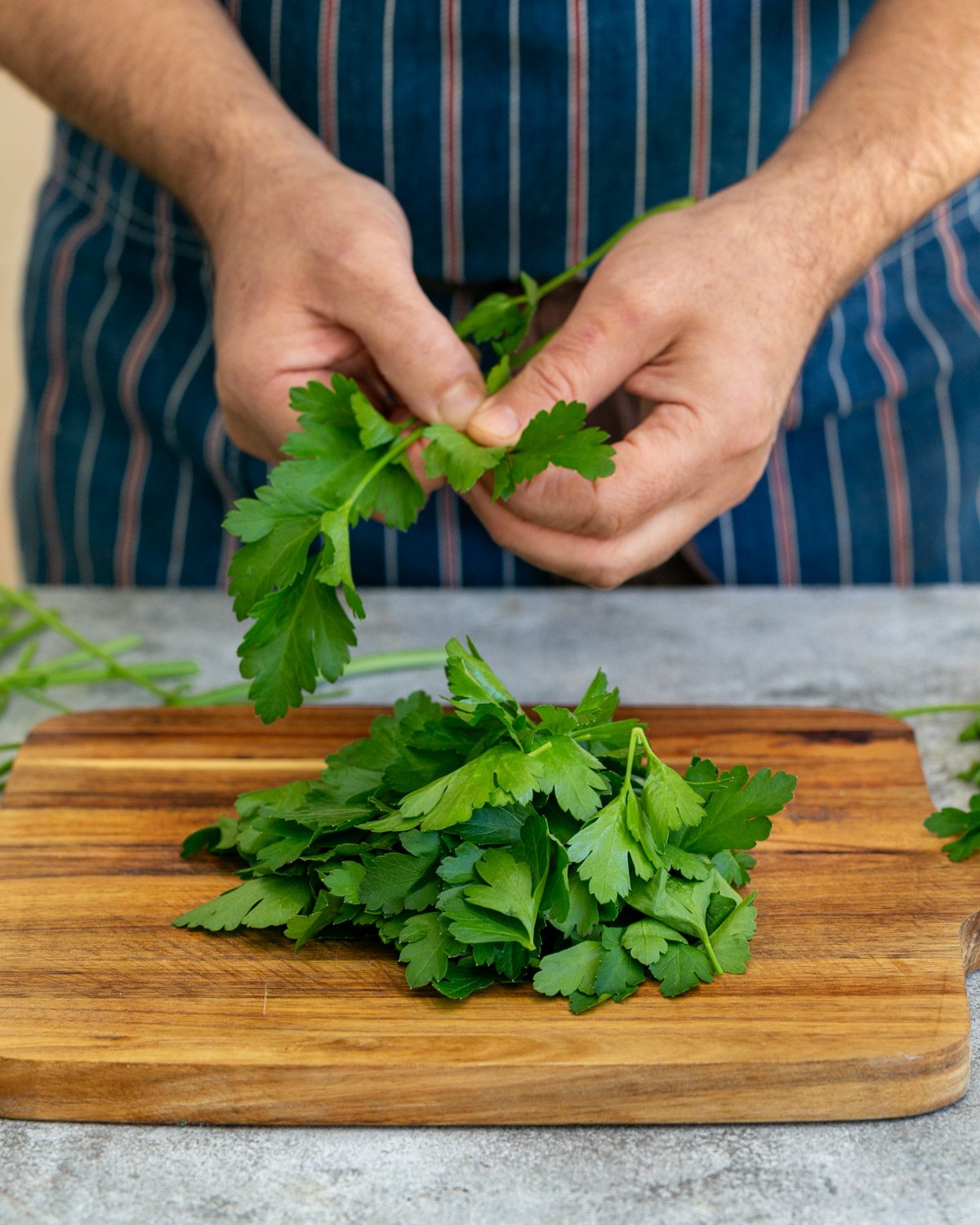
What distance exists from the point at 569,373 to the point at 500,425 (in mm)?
79

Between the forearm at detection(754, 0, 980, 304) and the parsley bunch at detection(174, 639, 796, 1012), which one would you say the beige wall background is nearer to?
the forearm at detection(754, 0, 980, 304)

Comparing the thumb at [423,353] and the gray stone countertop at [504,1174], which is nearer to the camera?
the gray stone countertop at [504,1174]

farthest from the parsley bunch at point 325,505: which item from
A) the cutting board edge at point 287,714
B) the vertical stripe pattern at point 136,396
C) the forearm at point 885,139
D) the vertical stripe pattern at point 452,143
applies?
the vertical stripe pattern at point 136,396

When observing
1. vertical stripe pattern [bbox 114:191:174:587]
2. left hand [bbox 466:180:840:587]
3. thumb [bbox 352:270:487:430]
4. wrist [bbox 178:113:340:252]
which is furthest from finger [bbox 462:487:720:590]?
vertical stripe pattern [bbox 114:191:174:587]

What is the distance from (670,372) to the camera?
1.24 metres

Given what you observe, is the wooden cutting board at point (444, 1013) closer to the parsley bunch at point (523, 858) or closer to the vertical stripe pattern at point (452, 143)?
the parsley bunch at point (523, 858)

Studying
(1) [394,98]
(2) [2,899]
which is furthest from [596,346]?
(2) [2,899]

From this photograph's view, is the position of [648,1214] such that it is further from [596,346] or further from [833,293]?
[833,293]

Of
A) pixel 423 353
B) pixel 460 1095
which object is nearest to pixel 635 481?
pixel 423 353

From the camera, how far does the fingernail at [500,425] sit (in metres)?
1.16

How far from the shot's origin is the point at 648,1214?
33.0 inches

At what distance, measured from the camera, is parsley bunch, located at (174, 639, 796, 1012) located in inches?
37.4

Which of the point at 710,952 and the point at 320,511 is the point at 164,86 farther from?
the point at 710,952

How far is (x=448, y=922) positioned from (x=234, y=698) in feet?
1.92
